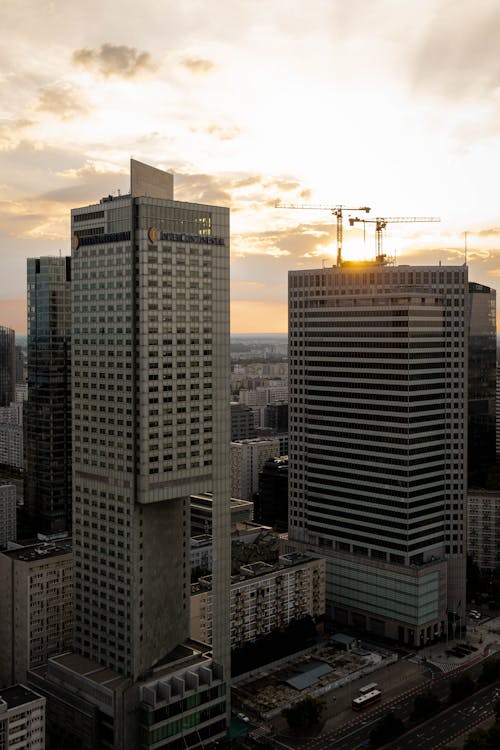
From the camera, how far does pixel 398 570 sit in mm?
150000

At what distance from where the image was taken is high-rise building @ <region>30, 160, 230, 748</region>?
10781 centimetres

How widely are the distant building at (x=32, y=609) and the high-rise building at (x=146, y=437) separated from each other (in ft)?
53.3

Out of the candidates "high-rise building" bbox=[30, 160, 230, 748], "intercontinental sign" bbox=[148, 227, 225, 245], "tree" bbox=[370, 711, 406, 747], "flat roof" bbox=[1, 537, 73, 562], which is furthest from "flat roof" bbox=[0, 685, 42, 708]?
"intercontinental sign" bbox=[148, 227, 225, 245]

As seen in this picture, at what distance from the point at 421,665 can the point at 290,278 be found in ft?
272

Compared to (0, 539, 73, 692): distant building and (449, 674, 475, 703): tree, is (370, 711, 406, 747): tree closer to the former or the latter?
(449, 674, 475, 703): tree

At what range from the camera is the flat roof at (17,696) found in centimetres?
9929

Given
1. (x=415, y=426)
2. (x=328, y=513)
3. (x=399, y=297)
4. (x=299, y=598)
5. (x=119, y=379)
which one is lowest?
(x=299, y=598)

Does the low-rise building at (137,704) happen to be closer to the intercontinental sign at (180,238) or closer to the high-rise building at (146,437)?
the high-rise building at (146,437)

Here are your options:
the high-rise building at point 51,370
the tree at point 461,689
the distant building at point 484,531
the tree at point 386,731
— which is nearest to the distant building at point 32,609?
the tree at point 386,731

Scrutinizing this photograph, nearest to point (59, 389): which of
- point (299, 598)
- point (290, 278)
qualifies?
point (290, 278)

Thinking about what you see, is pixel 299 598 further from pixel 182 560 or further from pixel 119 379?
pixel 119 379

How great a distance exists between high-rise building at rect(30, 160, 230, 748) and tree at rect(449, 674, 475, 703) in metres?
36.9

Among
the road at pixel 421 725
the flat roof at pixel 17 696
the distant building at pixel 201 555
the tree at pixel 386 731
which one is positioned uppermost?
the distant building at pixel 201 555

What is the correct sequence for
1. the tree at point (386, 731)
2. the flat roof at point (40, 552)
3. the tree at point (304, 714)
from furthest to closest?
the flat roof at point (40, 552), the tree at point (304, 714), the tree at point (386, 731)
